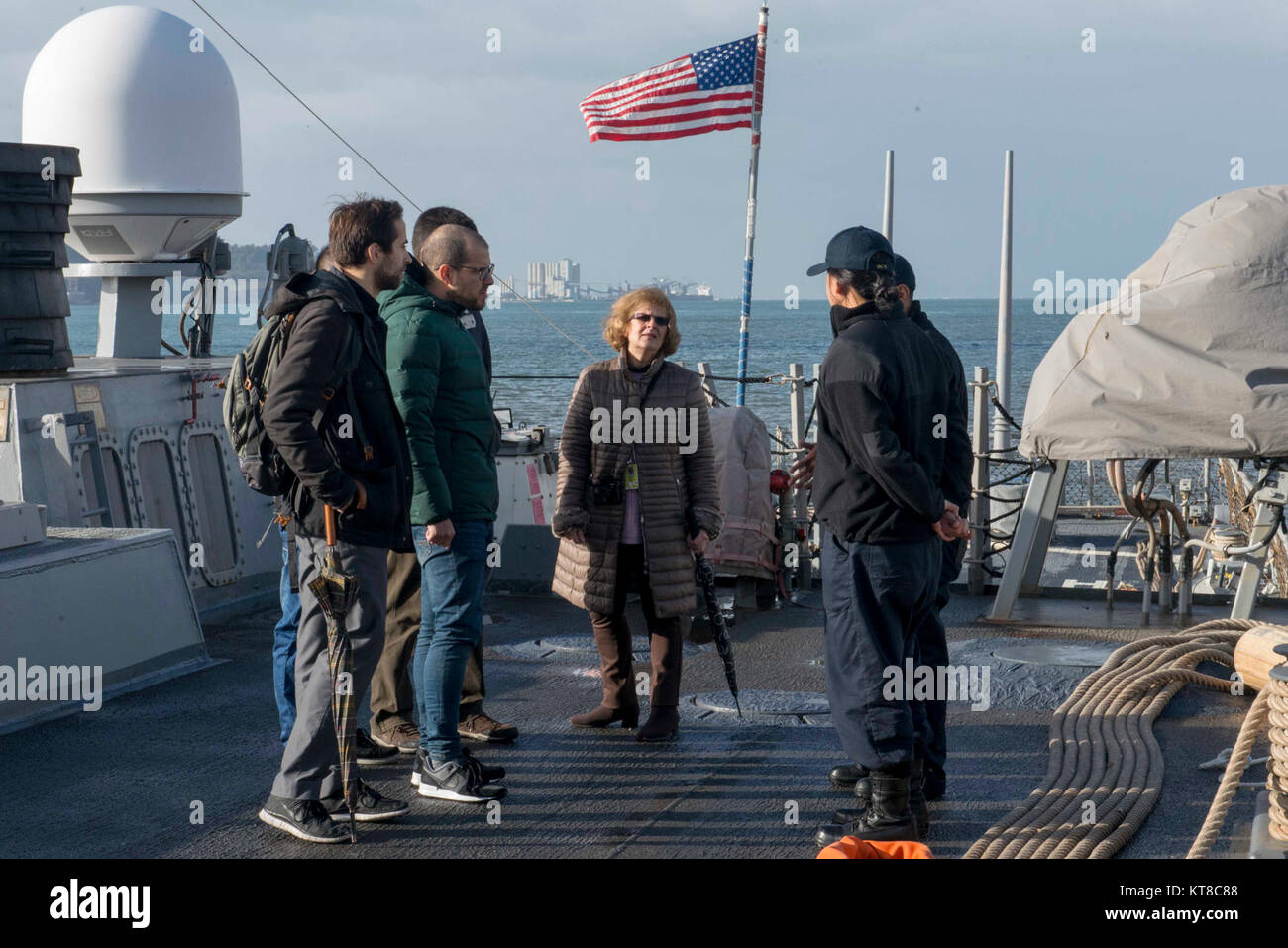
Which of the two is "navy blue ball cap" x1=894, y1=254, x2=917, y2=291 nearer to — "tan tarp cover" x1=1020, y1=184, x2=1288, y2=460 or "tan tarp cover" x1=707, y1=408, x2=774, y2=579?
"tan tarp cover" x1=1020, y1=184, x2=1288, y2=460

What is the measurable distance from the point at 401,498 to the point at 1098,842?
282 centimetres

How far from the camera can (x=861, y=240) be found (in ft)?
16.9

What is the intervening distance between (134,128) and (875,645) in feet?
28.4

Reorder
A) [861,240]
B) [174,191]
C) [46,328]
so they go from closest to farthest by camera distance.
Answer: [861,240] → [46,328] → [174,191]

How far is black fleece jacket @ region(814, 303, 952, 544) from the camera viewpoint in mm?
5027

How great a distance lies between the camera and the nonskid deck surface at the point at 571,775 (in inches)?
207

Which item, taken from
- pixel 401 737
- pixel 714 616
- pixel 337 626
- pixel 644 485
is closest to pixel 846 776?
pixel 714 616

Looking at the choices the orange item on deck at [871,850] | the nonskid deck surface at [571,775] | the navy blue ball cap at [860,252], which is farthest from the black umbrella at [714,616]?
the orange item on deck at [871,850]

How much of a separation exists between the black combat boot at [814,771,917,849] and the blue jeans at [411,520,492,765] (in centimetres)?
157

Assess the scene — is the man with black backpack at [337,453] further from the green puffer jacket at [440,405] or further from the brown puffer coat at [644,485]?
the brown puffer coat at [644,485]

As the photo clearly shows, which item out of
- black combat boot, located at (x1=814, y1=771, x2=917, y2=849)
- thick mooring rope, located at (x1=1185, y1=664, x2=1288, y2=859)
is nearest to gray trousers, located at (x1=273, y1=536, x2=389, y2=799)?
black combat boot, located at (x1=814, y1=771, x2=917, y2=849)

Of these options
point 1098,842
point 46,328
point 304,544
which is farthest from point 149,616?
point 1098,842
